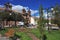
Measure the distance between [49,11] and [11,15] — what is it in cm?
1911

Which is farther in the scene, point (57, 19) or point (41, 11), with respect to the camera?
point (57, 19)

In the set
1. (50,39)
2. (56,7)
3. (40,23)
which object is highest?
(56,7)

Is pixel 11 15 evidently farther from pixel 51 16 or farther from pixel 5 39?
pixel 5 39

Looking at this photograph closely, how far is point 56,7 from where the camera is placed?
44.1 meters

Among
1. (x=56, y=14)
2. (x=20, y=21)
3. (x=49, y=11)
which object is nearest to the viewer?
(x=49, y=11)

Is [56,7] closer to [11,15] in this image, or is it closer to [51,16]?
[51,16]

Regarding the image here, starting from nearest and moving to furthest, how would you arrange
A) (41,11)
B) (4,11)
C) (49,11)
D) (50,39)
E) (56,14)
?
(41,11)
(50,39)
(49,11)
(56,14)
(4,11)

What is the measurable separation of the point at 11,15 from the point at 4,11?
8.56 feet

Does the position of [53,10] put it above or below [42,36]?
above

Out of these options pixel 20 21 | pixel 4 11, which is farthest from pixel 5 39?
pixel 20 21

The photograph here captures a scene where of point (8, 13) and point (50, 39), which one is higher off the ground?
point (8, 13)

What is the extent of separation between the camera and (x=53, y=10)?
43781 mm

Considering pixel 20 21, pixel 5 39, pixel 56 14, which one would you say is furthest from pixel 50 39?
pixel 20 21

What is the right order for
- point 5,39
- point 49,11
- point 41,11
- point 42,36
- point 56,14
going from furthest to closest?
1. point 56,14
2. point 49,11
3. point 5,39
4. point 42,36
5. point 41,11
